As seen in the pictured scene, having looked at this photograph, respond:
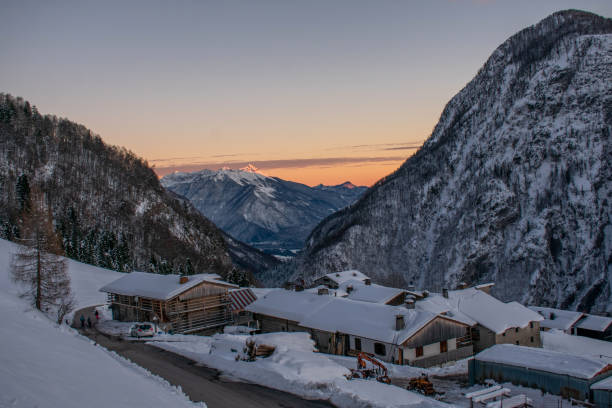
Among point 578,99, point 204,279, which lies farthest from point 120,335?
point 578,99

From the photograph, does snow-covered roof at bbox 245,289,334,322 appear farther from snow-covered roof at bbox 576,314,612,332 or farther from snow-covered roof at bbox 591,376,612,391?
snow-covered roof at bbox 576,314,612,332

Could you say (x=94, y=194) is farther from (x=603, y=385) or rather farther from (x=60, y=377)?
(x=603, y=385)

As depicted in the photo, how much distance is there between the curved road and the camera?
21.5 meters

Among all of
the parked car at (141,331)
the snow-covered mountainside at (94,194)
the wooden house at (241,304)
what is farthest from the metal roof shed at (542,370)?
the snow-covered mountainside at (94,194)

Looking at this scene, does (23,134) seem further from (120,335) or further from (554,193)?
(554,193)

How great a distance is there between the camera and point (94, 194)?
483 feet

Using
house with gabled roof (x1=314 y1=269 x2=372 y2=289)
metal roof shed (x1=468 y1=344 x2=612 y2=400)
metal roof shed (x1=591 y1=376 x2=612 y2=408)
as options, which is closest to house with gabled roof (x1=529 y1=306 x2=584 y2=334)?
house with gabled roof (x1=314 y1=269 x2=372 y2=289)

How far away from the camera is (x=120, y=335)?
41312 mm

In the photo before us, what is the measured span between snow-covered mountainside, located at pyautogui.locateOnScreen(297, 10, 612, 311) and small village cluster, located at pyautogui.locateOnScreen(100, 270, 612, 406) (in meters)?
76.7

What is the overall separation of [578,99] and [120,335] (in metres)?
149

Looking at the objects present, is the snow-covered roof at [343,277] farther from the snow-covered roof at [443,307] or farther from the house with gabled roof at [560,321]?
the house with gabled roof at [560,321]

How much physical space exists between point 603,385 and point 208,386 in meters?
23.2

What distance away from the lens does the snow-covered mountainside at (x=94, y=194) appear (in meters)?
122

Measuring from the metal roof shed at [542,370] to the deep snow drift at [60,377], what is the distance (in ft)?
75.1
